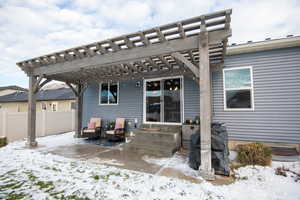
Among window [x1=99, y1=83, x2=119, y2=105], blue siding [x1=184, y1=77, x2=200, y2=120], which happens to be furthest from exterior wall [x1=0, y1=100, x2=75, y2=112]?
blue siding [x1=184, y1=77, x2=200, y2=120]

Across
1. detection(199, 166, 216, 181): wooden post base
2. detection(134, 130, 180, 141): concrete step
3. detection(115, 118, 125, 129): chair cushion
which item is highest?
detection(115, 118, 125, 129): chair cushion

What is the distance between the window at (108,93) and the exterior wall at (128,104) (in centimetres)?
20

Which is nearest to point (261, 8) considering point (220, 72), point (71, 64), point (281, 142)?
point (220, 72)

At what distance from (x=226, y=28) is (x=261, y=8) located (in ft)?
13.8

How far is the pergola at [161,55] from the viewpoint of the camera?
9.52 ft

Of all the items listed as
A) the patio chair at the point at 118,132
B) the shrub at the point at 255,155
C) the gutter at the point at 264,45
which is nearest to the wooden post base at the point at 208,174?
the shrub at the point at 255,155

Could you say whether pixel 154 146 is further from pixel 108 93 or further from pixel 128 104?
pixel 108 93

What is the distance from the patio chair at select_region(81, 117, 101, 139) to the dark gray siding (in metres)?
5.61

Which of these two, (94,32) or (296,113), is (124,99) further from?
(296,113)

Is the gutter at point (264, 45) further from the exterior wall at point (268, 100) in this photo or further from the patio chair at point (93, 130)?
the patio chair at point (93, 130)

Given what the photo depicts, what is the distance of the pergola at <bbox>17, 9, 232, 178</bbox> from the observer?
290 centimetres

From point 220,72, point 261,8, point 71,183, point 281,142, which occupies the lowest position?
point 71,183

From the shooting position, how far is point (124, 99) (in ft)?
22.9

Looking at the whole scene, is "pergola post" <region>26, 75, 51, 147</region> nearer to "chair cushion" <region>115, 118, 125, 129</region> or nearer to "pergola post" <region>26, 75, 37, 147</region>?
"pergola post" <region>26, 75, 37, 147</region>
